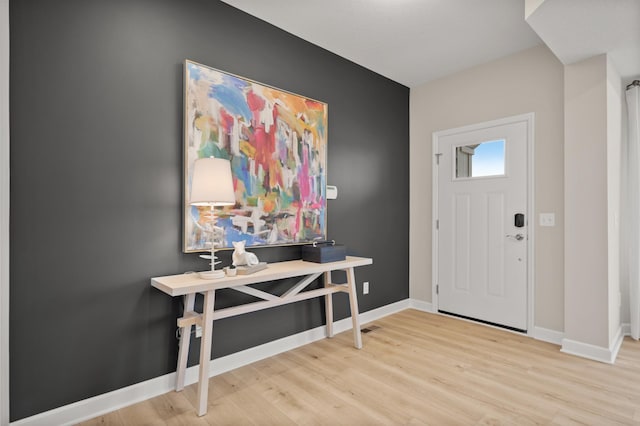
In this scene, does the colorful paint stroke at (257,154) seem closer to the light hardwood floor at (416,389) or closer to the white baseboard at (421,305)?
the light hardwood floor at (416,389)

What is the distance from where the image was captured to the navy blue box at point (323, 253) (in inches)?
104

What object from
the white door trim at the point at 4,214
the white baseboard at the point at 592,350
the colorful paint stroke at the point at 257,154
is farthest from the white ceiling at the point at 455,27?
the white baseboard at the point at 592,350

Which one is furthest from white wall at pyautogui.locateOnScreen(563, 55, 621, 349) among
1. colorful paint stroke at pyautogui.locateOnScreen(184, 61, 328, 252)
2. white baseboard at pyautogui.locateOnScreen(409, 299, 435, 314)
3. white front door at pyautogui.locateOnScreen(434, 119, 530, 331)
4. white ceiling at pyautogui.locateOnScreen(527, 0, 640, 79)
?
colorful paint stroke at pyautogui.locateOnScreen(184, 61, 328, 252)

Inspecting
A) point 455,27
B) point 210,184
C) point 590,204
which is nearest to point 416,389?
point 210,184

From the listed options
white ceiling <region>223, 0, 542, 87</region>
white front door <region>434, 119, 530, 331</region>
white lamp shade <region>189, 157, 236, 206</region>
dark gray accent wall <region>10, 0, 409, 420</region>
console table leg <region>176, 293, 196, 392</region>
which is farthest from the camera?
white front door <region>434, 119, 530, 331</region>

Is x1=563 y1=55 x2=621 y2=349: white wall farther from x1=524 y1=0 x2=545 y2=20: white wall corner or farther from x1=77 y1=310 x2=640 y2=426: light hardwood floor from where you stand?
x1=524 y1=0 x2=545 y2=20: white wall corner

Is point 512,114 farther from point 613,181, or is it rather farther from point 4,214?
point 4,214

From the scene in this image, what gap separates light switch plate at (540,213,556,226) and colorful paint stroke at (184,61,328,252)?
194 cm

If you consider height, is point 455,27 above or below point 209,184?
above

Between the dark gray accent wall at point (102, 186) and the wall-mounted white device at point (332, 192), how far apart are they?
2.68ft

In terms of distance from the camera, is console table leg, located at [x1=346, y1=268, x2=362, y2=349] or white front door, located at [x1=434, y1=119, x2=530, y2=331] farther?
white front door, located at [x1=434, y1=119, x2=530, y2=331]

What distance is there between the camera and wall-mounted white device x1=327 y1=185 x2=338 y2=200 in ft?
10.3

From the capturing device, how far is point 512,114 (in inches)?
127

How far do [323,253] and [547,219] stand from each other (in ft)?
6.64
